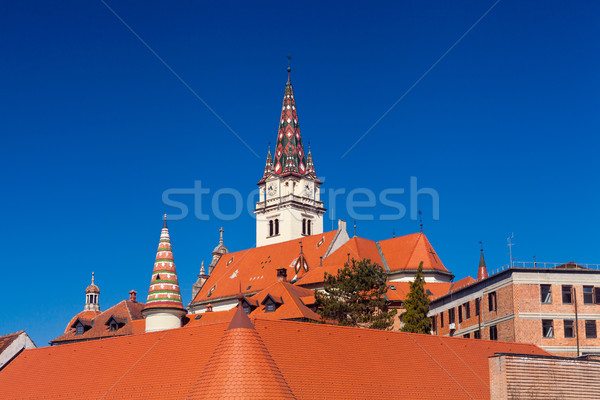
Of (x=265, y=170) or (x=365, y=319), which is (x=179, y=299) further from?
(x=265, y=170)

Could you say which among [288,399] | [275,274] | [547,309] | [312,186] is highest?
[312,186]

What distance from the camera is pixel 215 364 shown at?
37500 mm

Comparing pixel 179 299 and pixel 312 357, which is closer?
pixel 312 357

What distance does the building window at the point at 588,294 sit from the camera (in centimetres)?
6119

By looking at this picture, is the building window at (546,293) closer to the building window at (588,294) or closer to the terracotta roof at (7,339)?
the building window at (588,294)

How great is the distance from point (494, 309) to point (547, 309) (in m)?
4.04

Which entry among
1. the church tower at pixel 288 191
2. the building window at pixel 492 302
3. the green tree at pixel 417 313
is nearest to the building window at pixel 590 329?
the building window at pixel 492 302

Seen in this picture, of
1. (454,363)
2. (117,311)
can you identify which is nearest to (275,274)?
(117,311)

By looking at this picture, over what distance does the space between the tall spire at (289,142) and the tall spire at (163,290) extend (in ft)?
242

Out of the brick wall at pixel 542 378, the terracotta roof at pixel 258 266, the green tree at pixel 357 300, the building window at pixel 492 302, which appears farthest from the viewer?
the terracotta roof at pixel 258 266

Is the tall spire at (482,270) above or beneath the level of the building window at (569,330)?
above

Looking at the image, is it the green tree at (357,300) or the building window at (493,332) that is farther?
the green tree at (357,300)

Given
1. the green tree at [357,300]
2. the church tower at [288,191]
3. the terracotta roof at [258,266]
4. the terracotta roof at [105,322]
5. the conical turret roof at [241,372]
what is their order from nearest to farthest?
the conical turret roof at [241,372] → the green tree at [357,300] → the terracotta roof at [105,322] → the terracotta roof at [258,266] → the church tower at [288,191]

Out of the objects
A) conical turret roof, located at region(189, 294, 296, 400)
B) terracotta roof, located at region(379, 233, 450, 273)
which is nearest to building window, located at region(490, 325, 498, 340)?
conical turret roof, located at region(189, 294, 296, 400)
